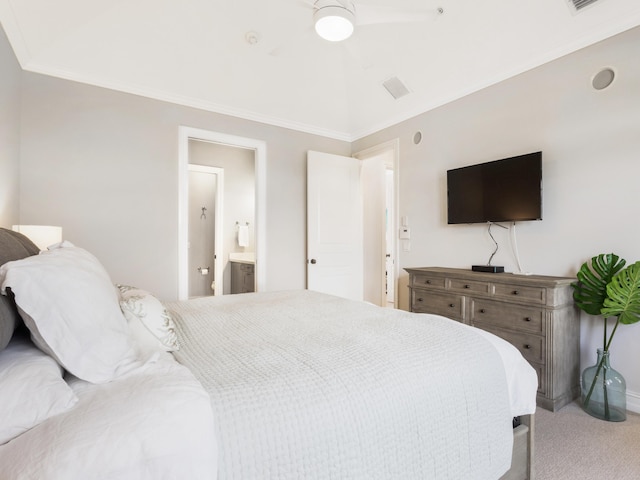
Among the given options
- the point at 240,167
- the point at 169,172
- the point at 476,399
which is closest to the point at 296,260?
the point at 169,172

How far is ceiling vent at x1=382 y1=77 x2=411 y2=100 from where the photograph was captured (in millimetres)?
3455

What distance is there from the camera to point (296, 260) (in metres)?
4.10

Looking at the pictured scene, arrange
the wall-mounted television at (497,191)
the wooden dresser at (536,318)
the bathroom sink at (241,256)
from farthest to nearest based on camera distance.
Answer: the bathroom sink at (241,256) < the wall-mounted television at (497,191) < the wooden dresser at (536,318)

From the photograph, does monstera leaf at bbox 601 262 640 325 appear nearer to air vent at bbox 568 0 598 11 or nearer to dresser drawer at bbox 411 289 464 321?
dresser drawer at bbox 411 289 464 321

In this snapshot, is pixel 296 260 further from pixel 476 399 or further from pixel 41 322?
pixel 41 322

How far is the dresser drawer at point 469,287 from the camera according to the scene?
262cm

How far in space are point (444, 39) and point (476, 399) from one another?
117 inches

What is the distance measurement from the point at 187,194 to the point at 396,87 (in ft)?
8.26

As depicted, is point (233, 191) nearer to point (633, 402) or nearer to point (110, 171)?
point (110, 171)

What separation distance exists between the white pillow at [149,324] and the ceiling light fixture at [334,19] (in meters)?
1.80

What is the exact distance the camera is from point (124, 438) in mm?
700

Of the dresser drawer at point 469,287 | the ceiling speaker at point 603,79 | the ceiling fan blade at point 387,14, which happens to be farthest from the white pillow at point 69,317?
the ceiling speaker at point 603,79

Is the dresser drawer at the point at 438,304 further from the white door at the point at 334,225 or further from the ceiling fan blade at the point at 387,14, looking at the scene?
the ceiling fan blade at the point at 387,14

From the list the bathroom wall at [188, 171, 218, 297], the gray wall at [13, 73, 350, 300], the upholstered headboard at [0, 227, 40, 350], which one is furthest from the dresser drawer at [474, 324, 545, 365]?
the bathroom wall at [188, 171, 218, 297]
